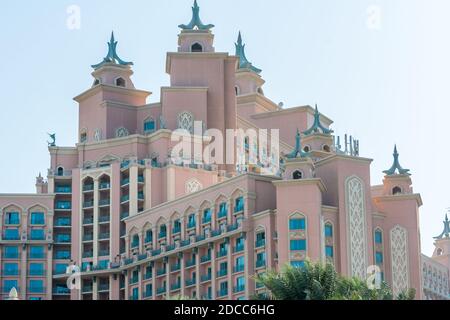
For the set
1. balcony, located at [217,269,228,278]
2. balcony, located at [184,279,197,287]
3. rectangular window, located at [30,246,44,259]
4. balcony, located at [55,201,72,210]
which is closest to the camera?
balcony, located at [217,269,228,278]

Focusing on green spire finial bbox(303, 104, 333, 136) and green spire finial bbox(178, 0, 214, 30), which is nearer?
green spire finial bbox(303, 104, 333, 136)

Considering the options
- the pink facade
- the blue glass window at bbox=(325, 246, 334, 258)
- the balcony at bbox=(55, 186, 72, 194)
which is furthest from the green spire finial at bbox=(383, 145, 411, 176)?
the balcony at bbox=(55, 186, 72, 194)

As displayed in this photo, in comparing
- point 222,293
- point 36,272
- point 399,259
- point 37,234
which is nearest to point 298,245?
point 222,293

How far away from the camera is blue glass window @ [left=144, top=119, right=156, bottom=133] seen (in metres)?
103

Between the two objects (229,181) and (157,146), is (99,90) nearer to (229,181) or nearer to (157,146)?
(157,146)

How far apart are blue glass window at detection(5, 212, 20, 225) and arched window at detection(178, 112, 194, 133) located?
54.0ft

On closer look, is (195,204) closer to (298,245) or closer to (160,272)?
(160,272)

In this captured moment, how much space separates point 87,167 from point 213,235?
19615 millimetres

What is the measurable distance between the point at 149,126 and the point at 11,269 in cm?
1768

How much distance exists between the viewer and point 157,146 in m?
98.6

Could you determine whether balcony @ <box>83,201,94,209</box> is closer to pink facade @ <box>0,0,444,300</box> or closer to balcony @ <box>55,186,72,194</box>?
pink facade @ <box>0,0,444,300</box>

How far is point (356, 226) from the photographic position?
3273 inches

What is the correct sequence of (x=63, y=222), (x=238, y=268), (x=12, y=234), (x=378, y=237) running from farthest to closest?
(x=63, y=222), (x=12, y=234), (x=378, y=237), (x=238, y=268)
